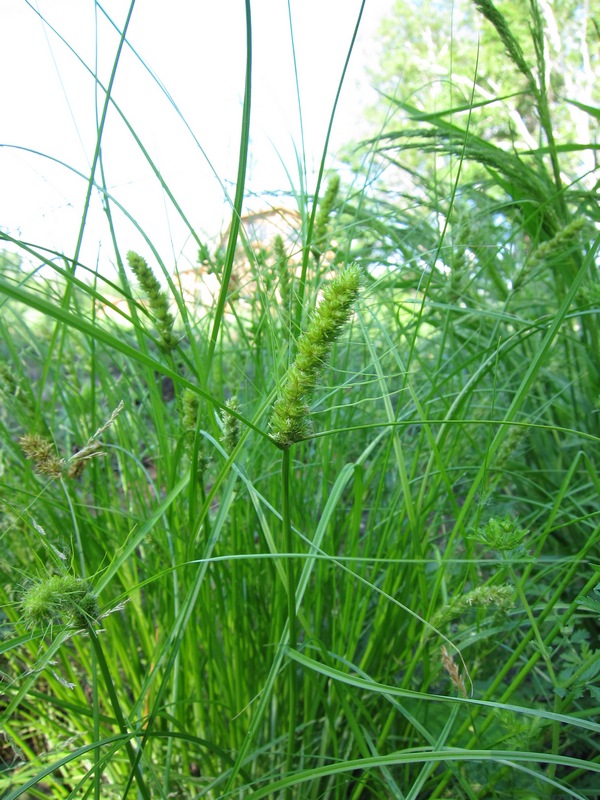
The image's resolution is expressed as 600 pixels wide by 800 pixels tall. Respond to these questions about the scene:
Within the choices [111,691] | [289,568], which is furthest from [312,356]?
[111,691]

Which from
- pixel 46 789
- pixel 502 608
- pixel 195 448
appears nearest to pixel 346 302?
pixel 195 448

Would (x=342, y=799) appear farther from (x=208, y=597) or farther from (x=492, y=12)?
(x=492, y=12)

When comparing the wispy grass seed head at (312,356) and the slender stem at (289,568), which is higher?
the wispy grass seed head at (312,356)

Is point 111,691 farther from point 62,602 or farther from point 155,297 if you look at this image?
point 155,297

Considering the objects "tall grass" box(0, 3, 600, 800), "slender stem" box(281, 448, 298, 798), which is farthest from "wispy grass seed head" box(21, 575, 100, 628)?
"slender stem" box(281, 448, 298, 798)

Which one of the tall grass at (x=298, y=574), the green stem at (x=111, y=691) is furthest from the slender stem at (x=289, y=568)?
the green stem at (x=111, y=691)

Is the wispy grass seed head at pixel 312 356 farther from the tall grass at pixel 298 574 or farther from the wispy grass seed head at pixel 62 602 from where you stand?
the wispy grass seed head at pixel 62 602

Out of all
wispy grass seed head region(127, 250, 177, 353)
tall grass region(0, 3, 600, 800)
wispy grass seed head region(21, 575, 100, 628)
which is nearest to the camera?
wispy grass seed head region(21, 575, 100, 628)

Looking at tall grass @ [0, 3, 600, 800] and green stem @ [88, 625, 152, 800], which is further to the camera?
tall grass @ [0, 3, 600, 800]

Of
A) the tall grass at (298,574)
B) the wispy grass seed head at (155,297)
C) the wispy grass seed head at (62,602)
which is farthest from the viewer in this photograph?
the wispy grass seed head at (155,297)

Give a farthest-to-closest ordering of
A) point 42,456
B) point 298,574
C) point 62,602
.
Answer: point 298,574, point 42,456, point 62,602

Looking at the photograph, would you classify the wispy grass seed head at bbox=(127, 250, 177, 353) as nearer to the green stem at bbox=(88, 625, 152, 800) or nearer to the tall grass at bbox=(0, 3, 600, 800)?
the tall grass at bbox=(0, 3, 600, 800)

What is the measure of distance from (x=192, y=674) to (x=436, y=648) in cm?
41

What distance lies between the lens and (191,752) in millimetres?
969
